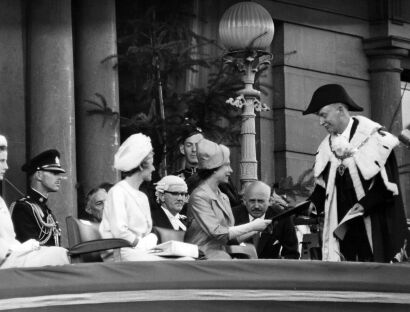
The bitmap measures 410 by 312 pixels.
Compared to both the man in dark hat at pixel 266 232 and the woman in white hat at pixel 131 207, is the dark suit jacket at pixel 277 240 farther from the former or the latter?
the woman in white hat at pixel 131 207

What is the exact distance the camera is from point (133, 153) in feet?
40.9

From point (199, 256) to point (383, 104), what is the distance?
438 inches

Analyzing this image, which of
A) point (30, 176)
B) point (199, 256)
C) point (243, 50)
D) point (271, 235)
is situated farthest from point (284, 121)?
point (199, 256)

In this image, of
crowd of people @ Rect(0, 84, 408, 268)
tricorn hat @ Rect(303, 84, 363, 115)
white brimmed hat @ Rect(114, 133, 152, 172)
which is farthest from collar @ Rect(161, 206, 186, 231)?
white brimmed hat @ Rect(114, 133, 152, 172)

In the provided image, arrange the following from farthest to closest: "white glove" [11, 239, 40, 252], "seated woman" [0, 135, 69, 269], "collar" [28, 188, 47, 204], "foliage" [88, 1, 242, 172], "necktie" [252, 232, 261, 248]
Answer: "foliage" [88, 1, 242, 172] → "necktie" [252, 232, 261, 248] → "collar" [28, 188, 47, 204] → "white glove" [11, 239, 40, 252] → "seated woman" [0, 135, 69, 269]

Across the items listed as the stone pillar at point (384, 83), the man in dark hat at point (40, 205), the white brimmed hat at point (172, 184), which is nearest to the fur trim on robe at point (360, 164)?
the white brimmed hat at point (172, 184)

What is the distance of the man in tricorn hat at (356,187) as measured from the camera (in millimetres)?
13000

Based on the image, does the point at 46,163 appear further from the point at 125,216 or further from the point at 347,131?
the point at 347,131

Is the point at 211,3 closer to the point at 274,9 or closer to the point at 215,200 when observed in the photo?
the point at 274,9

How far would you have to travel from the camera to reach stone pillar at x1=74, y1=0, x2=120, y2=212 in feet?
61.8

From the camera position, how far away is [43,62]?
18.5 m

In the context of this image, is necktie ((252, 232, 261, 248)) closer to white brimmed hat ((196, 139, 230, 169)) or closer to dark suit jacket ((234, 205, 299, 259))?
dark suit jacket ((234, 205, 299, 259))

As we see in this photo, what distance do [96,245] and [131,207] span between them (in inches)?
36.7

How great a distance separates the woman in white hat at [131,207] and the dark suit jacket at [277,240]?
2.81 meters
